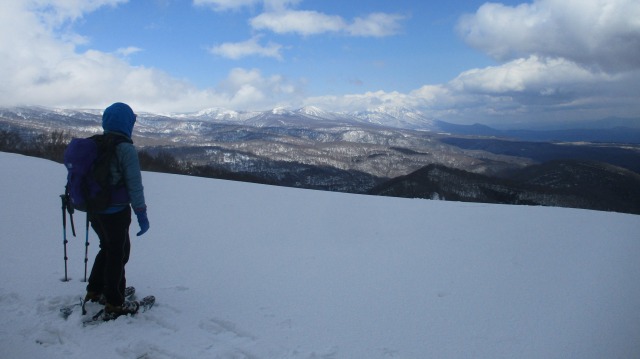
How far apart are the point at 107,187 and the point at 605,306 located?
567 cm

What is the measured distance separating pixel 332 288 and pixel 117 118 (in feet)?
10.2

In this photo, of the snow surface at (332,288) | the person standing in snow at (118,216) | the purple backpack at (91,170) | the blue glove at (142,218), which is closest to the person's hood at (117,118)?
the person standing in snow at (118,216)

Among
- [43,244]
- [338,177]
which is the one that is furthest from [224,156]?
[43,244]

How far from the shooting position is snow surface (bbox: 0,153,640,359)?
3521 millimetres

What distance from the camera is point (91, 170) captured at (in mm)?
3473

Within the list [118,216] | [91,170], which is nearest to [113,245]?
[118,216]

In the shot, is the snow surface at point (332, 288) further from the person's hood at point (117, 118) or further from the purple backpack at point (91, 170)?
the person's hood at point (117, 118)

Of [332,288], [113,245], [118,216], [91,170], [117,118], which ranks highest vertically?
[117,118]

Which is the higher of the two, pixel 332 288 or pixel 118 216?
pixel 118 216

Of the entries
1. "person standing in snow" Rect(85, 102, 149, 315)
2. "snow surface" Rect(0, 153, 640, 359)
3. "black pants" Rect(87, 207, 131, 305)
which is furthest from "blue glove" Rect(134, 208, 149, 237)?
"snow surface" Rect(0, 153, 640, 359)

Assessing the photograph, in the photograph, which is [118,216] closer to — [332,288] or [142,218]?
[142,218]

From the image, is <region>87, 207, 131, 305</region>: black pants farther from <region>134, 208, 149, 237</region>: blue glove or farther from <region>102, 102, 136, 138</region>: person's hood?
<region>102, 102, 136, 138</region>: person's hood

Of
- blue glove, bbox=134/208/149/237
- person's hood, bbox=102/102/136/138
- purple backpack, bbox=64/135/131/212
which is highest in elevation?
person's hood, bbox=102/102/136/138

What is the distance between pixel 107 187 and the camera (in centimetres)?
353
